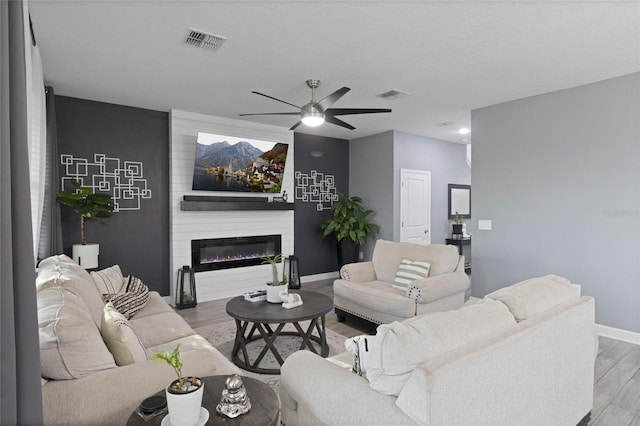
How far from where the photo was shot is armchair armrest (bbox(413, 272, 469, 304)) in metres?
3.56

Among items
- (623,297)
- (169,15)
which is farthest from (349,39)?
(623,297)

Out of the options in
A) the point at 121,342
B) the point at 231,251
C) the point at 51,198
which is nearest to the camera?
the point at 121,342

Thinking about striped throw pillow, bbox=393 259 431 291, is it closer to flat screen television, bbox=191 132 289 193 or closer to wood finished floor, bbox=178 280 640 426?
wood finished floor, bbox=178 280 640 426

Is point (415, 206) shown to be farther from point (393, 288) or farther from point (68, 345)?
point (68, 345)

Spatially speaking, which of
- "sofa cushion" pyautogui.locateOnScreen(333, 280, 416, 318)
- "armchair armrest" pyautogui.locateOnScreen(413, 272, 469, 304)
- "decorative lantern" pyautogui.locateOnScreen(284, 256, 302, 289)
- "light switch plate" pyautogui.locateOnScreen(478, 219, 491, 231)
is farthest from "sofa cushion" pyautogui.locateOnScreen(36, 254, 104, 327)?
"light switch plate" pyautogui.locateOnScreen(478, 219, 491, 231)

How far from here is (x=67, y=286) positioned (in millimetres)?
2125

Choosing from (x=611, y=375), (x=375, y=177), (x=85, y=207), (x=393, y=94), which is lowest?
(x=611, y=375)

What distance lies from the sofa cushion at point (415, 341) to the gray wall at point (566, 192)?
3.20 m

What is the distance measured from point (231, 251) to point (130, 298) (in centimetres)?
257

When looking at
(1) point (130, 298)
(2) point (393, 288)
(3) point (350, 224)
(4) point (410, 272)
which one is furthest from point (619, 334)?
(1) point (130, 298)

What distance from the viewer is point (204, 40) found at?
2.95m

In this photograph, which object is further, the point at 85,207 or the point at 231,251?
the point at 231,251

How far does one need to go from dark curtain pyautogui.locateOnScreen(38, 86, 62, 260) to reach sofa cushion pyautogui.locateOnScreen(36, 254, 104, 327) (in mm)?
1199

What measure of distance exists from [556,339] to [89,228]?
4.99 metres
